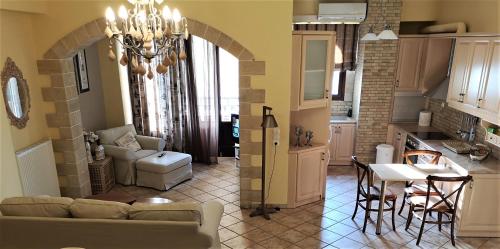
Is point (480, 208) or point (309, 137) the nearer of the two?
point (480, 208)

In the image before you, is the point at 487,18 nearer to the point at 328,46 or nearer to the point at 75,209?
the point at 328,46

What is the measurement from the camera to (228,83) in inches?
268

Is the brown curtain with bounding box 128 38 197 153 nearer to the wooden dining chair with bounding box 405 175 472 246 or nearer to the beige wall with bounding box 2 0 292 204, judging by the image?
the beige wall with bounding box 2 0 292 204

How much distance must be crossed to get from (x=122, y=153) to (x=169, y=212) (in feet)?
9.62

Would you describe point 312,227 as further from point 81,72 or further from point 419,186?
point 81,72

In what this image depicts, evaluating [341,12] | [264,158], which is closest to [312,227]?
[264,158]

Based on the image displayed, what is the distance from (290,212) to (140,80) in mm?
3736

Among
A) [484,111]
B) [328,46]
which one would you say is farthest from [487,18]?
[328,46]

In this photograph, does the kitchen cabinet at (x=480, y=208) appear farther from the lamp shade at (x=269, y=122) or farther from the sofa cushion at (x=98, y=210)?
the sofa cushion at (x=98, y=210)

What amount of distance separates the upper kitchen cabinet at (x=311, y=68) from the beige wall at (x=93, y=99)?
366 centimetres

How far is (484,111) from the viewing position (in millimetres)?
4258

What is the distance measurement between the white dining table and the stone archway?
162 centimetres

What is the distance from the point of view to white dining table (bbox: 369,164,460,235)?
4.03 m

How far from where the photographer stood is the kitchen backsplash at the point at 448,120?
480 centimetres
